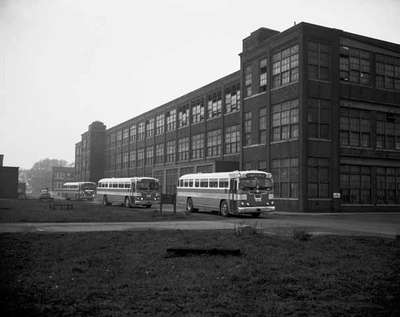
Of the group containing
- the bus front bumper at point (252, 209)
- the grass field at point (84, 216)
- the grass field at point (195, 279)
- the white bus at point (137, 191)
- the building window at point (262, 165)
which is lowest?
the grass field at point (84, 216)

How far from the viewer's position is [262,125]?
3981cm

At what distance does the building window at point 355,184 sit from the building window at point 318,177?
5.82ft

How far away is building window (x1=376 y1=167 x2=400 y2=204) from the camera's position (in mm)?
38062

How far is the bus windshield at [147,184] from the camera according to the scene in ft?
124

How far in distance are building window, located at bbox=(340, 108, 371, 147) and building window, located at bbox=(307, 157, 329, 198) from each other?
9.89ft

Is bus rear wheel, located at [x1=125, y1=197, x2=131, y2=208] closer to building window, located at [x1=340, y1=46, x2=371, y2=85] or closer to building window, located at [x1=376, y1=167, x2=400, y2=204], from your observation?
building window, located at [x1=340, y1=46, x2=371, y2=85]

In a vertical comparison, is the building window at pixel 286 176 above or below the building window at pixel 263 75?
below

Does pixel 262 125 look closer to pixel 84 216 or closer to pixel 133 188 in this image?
pixel 133 188

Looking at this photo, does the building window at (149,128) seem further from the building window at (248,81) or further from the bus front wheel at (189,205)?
the bus front wheel at (189,205)

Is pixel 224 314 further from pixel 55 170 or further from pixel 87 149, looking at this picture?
pixel 55 170

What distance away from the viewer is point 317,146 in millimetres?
35156

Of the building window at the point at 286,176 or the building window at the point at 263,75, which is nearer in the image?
the building window at the point at 286,176

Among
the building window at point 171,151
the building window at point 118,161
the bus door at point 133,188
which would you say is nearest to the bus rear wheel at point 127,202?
the bus door at point 133,188

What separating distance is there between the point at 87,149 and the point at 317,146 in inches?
2706
